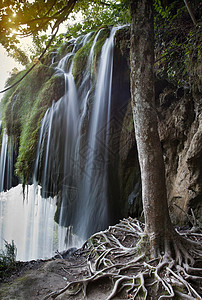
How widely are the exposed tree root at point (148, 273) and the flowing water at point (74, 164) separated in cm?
392

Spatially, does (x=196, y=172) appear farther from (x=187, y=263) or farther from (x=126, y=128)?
(x=126, y=128)

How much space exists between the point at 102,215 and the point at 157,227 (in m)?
4.49

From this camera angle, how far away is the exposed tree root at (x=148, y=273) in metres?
2.60

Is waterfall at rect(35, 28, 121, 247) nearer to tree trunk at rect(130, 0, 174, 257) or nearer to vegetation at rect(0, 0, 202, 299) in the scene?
vegetation at rect(0, 0, 202, 299)

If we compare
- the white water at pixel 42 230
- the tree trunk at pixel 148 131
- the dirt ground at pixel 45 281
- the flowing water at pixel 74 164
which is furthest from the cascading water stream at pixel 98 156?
the tree trunk at pixel 148 131

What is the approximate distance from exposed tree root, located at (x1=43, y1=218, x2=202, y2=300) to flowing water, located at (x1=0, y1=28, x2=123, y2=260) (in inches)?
154

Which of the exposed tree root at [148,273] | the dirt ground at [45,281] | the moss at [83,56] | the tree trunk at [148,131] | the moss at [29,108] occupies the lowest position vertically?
the dirt ground at [45,281]

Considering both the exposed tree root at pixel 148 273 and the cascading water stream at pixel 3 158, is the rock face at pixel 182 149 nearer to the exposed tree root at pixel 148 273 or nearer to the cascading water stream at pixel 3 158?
the exposed tree root at pixel 148 273

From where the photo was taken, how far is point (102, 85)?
729 centimetres

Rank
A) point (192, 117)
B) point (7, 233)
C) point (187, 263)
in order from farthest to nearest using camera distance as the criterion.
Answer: point (7, 233), point (192, 117), point (187, 263)

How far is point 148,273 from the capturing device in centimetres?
285

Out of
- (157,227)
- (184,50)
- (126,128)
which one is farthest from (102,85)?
(157,227)

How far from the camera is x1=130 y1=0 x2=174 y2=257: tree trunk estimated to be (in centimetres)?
310

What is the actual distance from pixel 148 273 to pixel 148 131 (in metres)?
1.92
